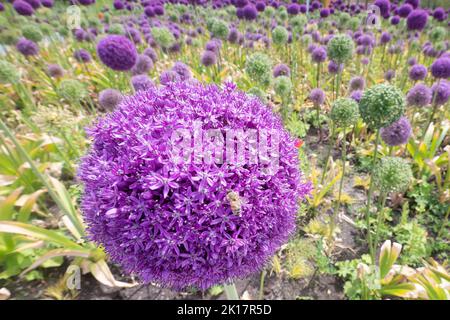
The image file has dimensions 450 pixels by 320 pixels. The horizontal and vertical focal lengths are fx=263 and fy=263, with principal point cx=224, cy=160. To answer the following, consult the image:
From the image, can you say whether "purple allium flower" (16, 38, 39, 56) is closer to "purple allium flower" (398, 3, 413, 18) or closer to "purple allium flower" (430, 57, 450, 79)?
"purple allium flower" (430, 57, 450, 79)

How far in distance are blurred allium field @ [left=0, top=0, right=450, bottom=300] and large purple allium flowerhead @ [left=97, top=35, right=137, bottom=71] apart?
13 mm

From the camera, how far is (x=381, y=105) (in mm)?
1699

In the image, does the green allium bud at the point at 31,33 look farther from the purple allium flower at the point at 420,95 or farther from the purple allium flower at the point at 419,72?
the purple allium flower at the point at 419,72

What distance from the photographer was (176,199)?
111cm

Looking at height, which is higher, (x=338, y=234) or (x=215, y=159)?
(x=215, y=159)

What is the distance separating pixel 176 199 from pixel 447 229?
3.17 meters

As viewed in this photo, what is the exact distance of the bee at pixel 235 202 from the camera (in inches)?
43.2

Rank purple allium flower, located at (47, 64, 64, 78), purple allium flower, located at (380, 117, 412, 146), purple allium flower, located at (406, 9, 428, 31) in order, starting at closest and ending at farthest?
purple allium flower, located at (380, 117, 412, 146)
purple allium flower, located at (406, 9, 428, 31)
purple allium flower, located at (47, 64, 64, 78)

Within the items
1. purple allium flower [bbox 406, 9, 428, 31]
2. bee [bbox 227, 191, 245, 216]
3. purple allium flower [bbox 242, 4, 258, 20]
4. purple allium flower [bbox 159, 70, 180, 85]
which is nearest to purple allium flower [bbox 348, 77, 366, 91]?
purple allium flower [bbox 406, 9, 428, 31]

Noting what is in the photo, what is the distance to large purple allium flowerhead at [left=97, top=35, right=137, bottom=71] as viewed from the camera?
2.67 meters

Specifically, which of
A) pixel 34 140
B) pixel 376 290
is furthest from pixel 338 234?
pixel 34 140

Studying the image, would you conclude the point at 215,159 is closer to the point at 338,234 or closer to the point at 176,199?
the point at 176,199

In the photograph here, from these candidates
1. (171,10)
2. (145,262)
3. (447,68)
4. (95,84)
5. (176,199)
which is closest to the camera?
(176,199)
